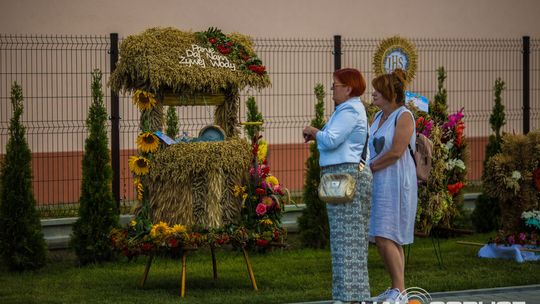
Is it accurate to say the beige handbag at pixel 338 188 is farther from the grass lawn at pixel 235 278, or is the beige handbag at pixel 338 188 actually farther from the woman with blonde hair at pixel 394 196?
the grass lawn at pixel 235 278

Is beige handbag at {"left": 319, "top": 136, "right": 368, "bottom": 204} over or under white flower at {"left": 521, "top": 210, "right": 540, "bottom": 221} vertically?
over

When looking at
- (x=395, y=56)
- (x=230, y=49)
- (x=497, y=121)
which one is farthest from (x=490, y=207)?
(x=230, y=49)

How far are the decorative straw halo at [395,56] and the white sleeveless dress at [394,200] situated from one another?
6813 millimetres

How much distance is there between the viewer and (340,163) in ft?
29.6

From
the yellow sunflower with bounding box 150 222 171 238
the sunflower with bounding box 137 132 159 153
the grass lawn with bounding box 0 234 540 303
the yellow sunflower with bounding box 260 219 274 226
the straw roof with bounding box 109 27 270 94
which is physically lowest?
the grass lawn with bounding box 0 234 540 303

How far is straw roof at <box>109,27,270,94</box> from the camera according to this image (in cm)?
1048

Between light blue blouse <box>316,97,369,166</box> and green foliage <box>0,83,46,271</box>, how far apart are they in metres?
4.38

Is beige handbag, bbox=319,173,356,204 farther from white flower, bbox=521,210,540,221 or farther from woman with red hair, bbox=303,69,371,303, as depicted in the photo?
white flower, bbox=521,210,540,221

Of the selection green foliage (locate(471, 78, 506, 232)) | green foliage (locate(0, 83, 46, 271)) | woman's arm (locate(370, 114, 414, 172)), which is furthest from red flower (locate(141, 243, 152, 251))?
green foliage (locate(471, 78, 506, 232))

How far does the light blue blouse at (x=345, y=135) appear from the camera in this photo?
891 cm

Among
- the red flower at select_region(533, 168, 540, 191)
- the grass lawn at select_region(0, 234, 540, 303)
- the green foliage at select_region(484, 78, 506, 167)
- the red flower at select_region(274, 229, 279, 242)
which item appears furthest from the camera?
the green foliage at select_region(484, 78, 506, 167)

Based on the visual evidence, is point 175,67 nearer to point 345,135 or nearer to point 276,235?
point 276,235

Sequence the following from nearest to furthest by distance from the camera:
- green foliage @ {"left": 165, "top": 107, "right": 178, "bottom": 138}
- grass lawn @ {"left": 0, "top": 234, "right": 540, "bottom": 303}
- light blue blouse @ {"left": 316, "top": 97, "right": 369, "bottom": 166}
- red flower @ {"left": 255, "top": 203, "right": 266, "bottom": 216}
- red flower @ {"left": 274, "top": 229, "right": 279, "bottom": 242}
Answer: light blue blouse @ {"left": 316, "top": 97, "right": 369, "bottom": 166} → grass lawn @ {"left": 0, "top": 234, "right": 540, "bottom": 303} → red flower @ {"left": 255, "top": 203, "right": 266, "bottom": 216} → red flower @ {"left": 274, "top": 229, "right": 279, "bottom": 242} → green foliage @ {"left": 165, "top": 107, "right": 178, "bottom": 138}

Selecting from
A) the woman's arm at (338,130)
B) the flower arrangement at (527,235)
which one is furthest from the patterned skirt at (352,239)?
the flower arrangement at (527,235)
